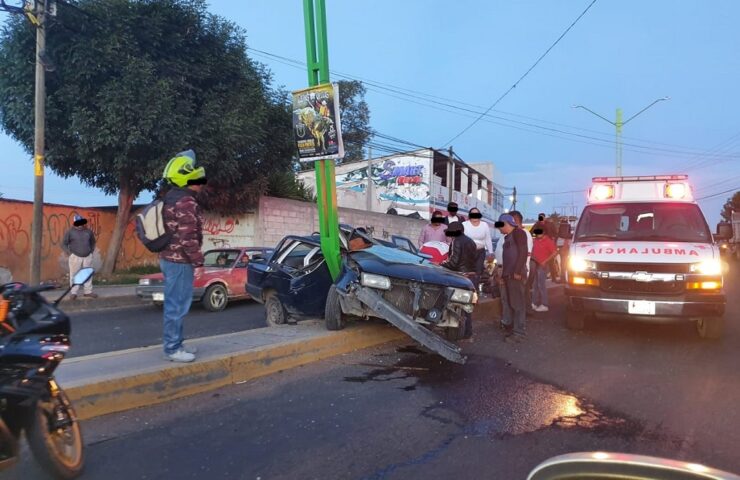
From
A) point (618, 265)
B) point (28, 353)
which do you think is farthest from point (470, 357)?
point (28, 353)

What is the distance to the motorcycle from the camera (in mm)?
2797

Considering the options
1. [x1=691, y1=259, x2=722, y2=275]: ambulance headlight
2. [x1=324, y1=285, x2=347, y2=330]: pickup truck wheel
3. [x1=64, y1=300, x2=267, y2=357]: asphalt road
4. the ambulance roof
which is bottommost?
[x1=64, y1=300, x2=267, y2=357]: asphalt road

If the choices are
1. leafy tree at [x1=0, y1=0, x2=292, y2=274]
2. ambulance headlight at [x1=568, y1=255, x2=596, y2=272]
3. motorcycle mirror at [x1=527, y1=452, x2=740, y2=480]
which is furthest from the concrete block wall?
motorcycle mirror at [x1=527, y1=452, x2=740, y2=480]

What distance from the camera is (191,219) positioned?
5008 millimetres

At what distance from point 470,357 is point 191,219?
3.68 m

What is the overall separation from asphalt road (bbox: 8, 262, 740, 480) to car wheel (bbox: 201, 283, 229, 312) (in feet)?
17.6

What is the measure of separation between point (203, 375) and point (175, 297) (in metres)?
0.78

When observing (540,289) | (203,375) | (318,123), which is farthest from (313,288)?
(540,289)

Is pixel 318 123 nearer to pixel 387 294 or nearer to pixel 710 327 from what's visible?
pixel 387 294

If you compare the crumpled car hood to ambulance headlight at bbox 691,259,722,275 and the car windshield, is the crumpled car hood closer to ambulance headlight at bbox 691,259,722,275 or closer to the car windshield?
ambulance headlight at bbox 691,259,722,275

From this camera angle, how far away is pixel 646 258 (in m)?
7.15

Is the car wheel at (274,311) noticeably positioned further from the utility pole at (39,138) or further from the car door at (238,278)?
the utility pole at (39,138)

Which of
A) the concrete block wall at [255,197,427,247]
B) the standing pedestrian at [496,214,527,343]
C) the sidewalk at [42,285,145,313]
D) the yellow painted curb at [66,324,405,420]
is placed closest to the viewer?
the yellow painted curb at [66,324,405,420]

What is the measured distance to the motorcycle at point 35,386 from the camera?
280cm
